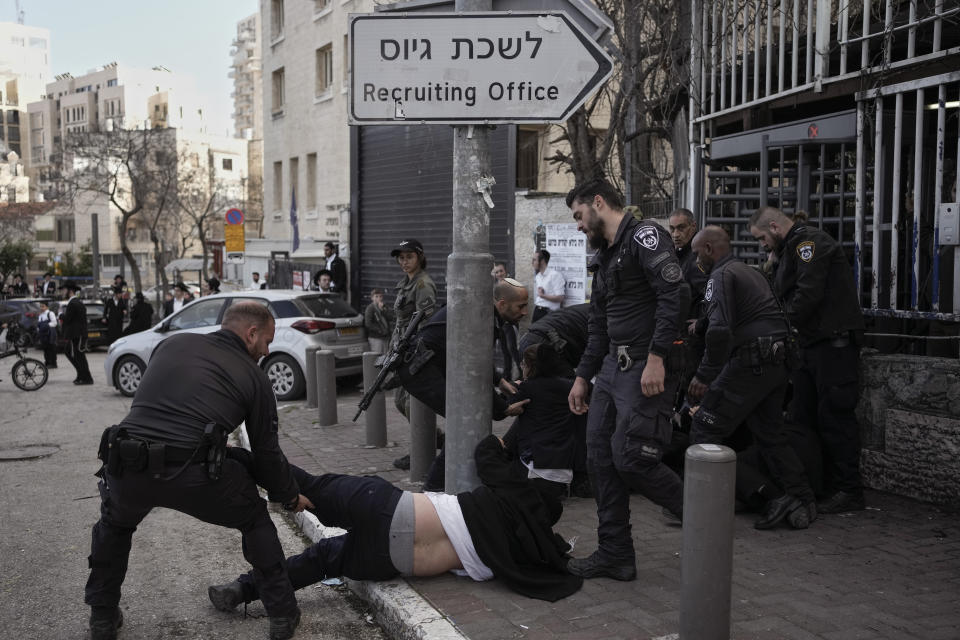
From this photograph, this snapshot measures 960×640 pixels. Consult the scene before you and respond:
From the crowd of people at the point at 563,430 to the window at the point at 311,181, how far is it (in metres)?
22.0

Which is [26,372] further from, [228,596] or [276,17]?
[276,17]

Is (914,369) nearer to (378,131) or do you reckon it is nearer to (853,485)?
(853,485)

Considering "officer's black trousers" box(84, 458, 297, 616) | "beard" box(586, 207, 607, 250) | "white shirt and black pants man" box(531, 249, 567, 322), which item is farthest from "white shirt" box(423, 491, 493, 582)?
"white shirt and black pants man" box(531, 249, 567, 322)

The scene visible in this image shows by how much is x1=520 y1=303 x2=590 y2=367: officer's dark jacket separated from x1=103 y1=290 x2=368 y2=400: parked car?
6183mm

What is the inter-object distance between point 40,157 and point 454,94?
118 metres

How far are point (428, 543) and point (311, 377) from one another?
6434 millimetres

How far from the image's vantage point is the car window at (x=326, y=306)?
12289 millimetres

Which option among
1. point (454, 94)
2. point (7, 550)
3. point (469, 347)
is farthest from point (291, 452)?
point (454, 94)

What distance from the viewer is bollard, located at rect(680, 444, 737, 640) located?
10.5ft

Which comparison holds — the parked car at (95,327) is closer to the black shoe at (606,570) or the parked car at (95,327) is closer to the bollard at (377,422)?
the bollard at (377,422)

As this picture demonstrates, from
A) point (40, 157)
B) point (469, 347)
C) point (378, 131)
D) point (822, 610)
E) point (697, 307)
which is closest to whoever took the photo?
point (822, 610)

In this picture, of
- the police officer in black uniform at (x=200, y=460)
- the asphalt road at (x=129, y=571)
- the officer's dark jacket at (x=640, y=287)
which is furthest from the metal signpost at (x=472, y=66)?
the asphalt road at (x=129, y=571)

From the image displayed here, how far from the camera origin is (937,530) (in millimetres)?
5164

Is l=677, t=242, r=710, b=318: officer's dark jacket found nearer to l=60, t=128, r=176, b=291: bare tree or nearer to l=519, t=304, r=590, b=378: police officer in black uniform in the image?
l=519, t=304, r=590, b=378: police officer in black uniform
